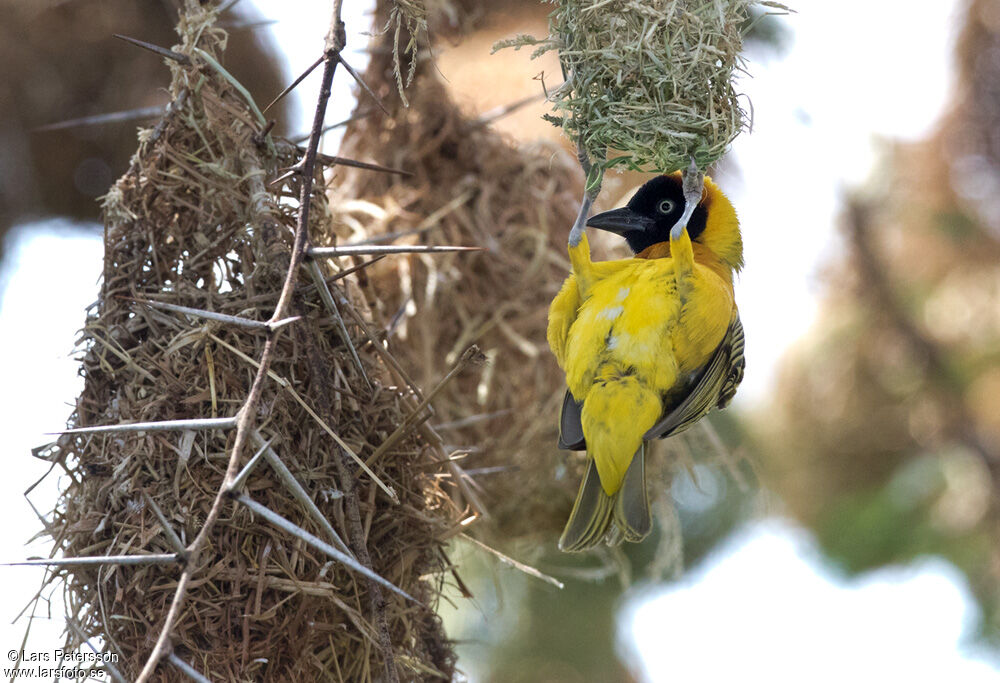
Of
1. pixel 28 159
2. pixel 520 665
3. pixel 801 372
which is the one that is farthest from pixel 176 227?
pixel 801 372

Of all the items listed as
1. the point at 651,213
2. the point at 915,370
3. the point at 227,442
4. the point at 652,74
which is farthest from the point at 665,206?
the point at 915,370

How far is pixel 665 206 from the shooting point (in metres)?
2.15

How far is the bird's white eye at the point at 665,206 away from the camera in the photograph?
2.15 metres

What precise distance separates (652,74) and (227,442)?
95 centimetres

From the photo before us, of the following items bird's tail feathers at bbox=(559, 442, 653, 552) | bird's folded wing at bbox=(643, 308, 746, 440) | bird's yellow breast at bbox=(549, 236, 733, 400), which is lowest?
bird's tail feathers at bbox=(559, 442, 653, 552)

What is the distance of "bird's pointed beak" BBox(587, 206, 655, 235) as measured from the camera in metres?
2.13

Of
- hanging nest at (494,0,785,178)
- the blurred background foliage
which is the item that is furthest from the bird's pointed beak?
the blurred background foliage

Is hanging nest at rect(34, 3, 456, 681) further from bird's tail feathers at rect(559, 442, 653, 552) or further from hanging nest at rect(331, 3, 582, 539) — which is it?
hanging nest at rect(331, 3, 582, 539)

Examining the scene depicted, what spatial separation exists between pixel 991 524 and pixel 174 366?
12.6 feet

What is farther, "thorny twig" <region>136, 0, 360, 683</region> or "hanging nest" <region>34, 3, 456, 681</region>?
"hanging nest" <region>34, 3, 456, 681</region>

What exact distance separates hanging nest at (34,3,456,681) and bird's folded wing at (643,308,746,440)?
479mm

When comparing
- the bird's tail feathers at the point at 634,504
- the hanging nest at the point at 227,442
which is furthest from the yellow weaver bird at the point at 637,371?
the hanging nest at the point at 227,442

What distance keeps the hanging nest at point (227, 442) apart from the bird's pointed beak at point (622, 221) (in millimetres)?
600

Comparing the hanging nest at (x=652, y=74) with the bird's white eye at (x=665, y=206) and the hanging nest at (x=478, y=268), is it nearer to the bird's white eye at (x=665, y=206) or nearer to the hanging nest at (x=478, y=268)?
the bird's white eye at (x=665, y=206)
